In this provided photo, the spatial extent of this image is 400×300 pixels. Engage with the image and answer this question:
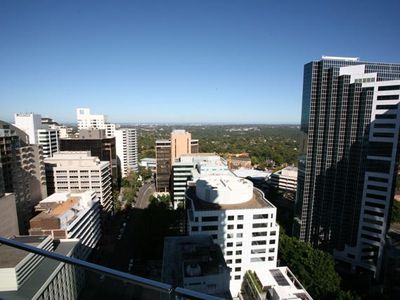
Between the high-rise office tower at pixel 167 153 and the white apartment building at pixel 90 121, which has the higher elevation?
the white apartment building at pixel 90 121

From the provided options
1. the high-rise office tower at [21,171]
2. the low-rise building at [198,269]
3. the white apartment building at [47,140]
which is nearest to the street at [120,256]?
the low-rise building at [198,269]

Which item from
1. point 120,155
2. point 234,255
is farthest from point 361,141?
point 120,155

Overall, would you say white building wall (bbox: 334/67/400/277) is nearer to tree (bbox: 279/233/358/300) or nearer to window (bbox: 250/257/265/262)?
tree (bbox: 279/233/358/300)

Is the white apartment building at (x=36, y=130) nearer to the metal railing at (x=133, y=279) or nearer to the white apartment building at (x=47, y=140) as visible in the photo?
the white apartment building at (x=47, y=140)

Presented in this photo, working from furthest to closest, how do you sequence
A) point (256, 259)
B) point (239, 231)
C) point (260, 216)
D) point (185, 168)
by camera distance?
point (185, 168) → point (256, 259) → point (260, 216) → point (239, 231)

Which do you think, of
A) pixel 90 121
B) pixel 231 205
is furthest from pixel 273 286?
pixel 90 121

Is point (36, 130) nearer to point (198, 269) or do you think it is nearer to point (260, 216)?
point (260, 216)
